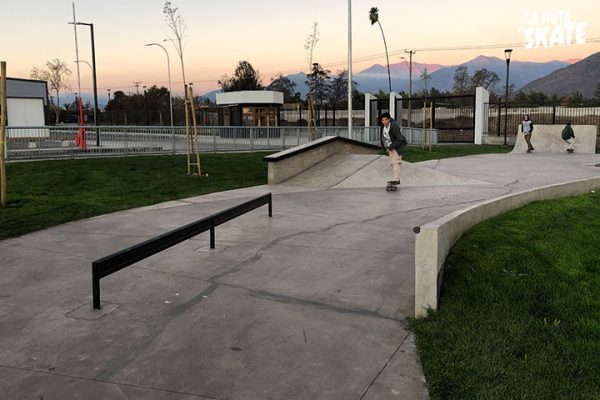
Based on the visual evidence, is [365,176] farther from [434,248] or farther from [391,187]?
[434,248]

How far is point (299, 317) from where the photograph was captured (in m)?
4.67

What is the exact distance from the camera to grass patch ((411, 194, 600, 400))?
337 cm

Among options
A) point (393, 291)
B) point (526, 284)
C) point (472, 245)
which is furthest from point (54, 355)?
point (472, 245)

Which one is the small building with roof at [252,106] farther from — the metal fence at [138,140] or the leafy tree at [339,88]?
the leafy tree at [339,88]

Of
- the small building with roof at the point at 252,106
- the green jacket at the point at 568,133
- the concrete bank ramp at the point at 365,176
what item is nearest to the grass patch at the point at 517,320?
the concrete bank ramp at the point at 365,176

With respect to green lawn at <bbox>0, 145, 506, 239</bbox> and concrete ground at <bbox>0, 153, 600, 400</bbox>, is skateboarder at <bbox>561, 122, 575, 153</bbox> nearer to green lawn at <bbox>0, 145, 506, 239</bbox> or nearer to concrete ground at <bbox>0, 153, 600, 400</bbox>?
green lawn at <bbox>0, 145, 506, 239</bbox>

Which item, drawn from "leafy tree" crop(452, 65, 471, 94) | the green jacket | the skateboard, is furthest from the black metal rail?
"leafy tree" crop(452, 65, 471, 94)

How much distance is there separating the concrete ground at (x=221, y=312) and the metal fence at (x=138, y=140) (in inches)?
406

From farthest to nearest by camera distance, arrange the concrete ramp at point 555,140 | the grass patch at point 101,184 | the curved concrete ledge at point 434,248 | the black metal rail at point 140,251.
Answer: the concrete ramp at point 555,140, the grass patch at point 101,184, the black metal rail at point 140,251, the curved concrete ledge at point 434,248

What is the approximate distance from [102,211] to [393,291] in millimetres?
6850

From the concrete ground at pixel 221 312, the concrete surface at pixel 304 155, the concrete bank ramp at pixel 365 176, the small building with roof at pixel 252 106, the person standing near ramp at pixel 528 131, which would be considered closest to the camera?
the concrete ground at pixel 221 312

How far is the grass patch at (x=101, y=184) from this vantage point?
9.83 m

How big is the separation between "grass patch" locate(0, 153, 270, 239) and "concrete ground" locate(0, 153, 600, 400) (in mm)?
1058

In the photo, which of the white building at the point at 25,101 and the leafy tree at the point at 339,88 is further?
the leafy tree at the point at 339,88
